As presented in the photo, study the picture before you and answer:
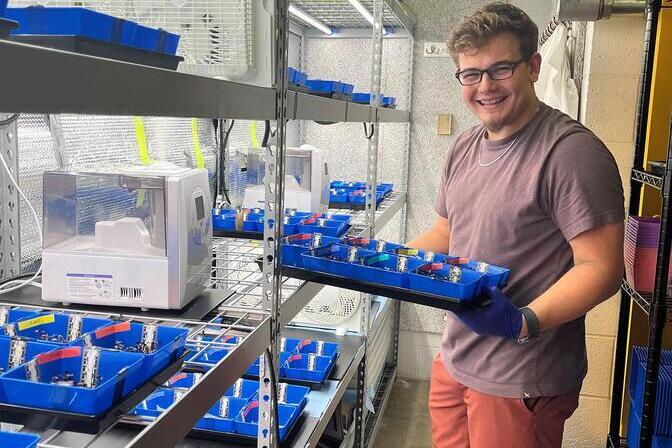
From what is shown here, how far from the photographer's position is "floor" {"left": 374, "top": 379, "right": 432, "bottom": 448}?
3.06m

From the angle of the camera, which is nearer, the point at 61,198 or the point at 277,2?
the point at 277,2

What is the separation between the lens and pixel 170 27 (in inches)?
44.8

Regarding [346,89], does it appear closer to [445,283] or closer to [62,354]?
[445,283]

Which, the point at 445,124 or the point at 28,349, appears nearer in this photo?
the point at 28,349

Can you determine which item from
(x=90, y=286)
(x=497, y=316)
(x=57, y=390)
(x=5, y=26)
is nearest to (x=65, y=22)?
(x=5, y=26)

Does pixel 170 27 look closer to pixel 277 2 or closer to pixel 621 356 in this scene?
pixel 277 2

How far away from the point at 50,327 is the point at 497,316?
0.91 meters

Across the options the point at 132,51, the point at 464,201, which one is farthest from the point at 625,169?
the point at 132,51

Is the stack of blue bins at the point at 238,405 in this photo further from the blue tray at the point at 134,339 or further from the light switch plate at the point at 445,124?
the light switch plate at the point at 445,124

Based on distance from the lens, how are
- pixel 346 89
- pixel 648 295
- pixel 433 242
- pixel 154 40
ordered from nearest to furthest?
pixel 154 40, pixel 433 242, pixel 648 295, pixel 346 89

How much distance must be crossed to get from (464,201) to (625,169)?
4.24 ft

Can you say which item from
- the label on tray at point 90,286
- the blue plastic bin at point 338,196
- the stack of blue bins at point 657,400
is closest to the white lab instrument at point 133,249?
the label on tray at point 90,286

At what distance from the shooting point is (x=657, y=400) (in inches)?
75.7

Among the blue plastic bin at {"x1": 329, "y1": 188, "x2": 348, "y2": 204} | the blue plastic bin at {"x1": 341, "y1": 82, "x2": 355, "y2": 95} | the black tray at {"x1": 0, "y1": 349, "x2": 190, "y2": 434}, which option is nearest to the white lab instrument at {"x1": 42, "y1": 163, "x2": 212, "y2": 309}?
the black tray at {"x1": 0, "y1": 349, "x2": 190, "y2": 434}
